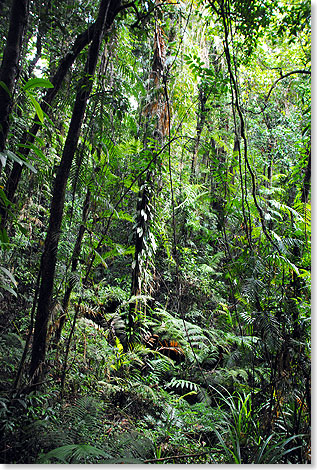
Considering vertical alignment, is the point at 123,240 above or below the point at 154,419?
above

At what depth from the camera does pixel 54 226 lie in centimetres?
173

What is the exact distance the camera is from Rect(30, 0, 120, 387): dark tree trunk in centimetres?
169

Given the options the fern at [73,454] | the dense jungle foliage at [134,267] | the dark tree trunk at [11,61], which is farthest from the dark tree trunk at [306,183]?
the fern at [73,454]

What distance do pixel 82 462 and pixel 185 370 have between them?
2.40m

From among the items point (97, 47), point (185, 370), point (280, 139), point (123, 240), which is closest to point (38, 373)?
point (97, 47)

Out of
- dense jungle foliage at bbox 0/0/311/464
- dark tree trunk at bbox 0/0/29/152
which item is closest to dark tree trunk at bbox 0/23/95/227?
dense jungle foliage at bbox 0/0/311/464

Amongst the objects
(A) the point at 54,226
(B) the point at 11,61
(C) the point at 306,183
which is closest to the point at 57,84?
(B) the point at 11,61

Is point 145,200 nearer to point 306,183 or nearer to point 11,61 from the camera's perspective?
point 306,183

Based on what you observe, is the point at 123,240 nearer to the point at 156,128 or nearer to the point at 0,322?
the point at 156,128

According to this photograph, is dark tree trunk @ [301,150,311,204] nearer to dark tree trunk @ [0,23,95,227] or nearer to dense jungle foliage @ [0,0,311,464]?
dense jungle foliage @ [0,0,311,464]

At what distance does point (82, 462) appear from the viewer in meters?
1.42

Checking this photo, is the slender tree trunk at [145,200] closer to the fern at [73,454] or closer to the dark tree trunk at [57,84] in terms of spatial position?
the dark tree trunk at [57,84]

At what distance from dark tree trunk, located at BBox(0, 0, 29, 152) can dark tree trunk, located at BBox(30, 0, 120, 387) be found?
1.43 ft

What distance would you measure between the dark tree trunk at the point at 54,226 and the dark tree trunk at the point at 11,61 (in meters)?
0.43
